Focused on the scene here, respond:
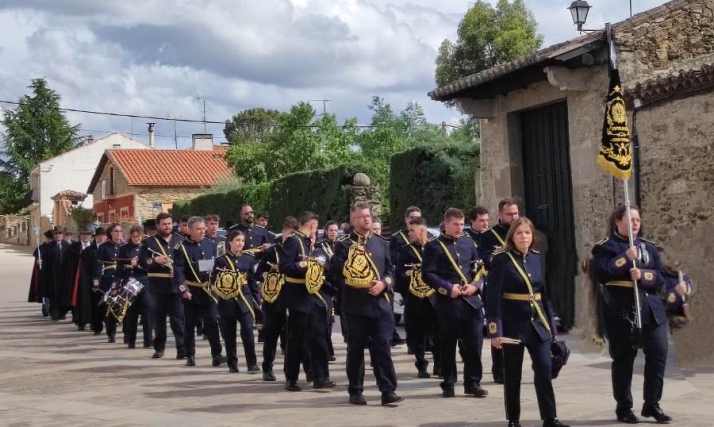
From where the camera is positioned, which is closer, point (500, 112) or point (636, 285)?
point (636, 285)

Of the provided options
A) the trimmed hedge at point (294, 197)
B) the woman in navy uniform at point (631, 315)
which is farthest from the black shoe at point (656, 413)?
the trimmed hedge at point (294, 197)

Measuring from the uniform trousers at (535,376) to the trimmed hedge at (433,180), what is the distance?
13666mm

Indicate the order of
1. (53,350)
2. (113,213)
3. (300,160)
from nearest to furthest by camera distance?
(53,350) < (300,160) < (113,213)

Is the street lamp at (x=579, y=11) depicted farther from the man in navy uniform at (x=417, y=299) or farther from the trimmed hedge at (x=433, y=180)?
the man in navy uniform at (x=417, y=299)

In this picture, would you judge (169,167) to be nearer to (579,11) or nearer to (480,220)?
Answer: (579,11)

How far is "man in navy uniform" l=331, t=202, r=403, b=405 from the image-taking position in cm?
959

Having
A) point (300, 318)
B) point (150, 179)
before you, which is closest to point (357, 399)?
point (300, 318)

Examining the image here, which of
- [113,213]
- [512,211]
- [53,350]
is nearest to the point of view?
[512,211]

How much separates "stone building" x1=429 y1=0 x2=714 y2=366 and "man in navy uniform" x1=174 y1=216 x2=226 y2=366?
17.7 ft

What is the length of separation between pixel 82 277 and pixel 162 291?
556 cm

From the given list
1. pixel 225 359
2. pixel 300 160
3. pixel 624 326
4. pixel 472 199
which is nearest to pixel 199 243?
pixel 225 359

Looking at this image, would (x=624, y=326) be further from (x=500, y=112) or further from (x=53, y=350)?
(x=53, y=350)

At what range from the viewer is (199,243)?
13.7m

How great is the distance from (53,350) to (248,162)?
30040mm
